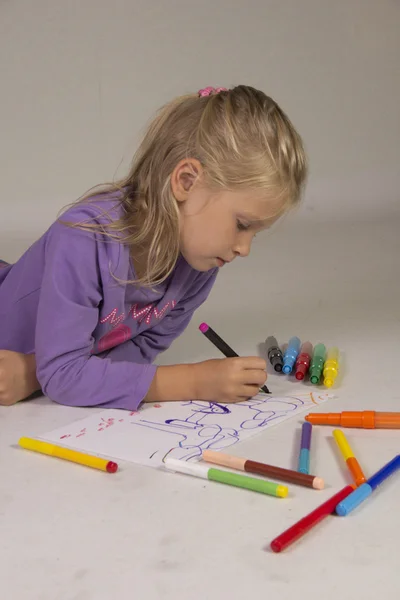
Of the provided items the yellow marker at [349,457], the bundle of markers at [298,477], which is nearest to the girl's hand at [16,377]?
the bundle of markers at [298,477]

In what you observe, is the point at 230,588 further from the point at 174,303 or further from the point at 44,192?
the point at 44,192

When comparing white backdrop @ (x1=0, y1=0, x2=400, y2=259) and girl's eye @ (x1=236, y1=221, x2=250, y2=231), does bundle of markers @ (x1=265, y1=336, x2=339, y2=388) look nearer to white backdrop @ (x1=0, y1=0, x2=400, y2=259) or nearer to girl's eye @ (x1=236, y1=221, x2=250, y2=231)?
girl's eye @ (x1=236, y1=221, x2=250, y2=231)

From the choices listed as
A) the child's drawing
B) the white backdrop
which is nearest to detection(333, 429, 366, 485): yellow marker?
the child's drawing

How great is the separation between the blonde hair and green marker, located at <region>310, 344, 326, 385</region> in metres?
0.28

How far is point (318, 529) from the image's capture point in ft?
2.86

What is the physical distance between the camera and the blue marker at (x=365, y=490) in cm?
90

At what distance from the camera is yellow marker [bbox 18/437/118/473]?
101 cm

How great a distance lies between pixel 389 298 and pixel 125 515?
116cm

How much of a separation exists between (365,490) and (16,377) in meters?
0.59

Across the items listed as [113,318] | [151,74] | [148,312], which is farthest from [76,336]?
[151,74]

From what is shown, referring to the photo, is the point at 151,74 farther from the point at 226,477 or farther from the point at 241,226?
the point at 226,477

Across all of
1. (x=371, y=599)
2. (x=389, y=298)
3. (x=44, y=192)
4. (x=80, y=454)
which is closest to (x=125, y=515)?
(x=80, y=454)

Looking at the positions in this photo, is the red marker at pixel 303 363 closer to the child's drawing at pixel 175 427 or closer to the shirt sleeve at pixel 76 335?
the child's drawing at pixel 175 427

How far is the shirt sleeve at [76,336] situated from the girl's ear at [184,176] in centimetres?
13
